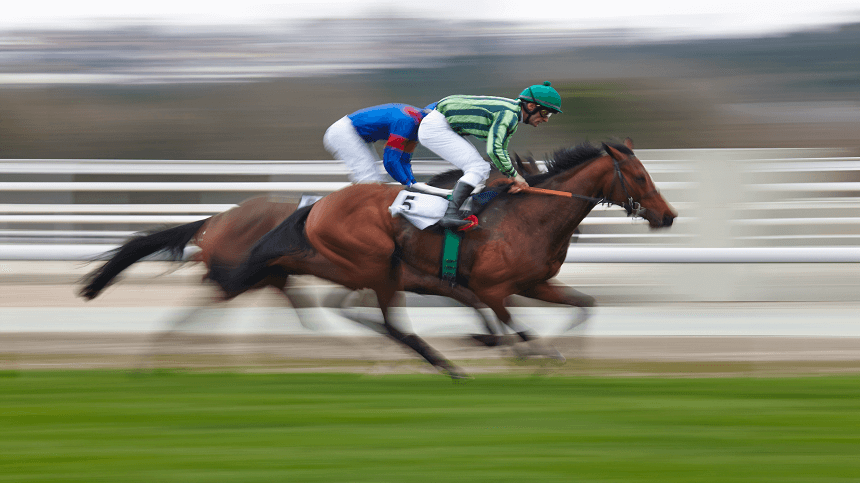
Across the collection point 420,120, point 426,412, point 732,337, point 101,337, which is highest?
point 420,120

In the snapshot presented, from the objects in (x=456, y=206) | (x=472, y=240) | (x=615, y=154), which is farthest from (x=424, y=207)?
(x=615, y=154)

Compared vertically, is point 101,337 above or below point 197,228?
below

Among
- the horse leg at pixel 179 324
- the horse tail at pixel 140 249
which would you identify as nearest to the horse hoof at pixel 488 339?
the horse leg at pixel 179 324

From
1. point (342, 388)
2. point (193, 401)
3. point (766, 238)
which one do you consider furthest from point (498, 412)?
point (766, 238)

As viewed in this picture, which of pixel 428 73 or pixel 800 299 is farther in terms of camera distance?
pixel 428 73

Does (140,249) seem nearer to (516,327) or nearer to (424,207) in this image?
(424,207)

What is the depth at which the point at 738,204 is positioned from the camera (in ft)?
21.8

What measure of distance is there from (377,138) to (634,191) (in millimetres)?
1307

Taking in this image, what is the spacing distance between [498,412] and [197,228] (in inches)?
90.7

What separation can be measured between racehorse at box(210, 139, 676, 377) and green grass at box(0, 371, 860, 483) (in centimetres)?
50

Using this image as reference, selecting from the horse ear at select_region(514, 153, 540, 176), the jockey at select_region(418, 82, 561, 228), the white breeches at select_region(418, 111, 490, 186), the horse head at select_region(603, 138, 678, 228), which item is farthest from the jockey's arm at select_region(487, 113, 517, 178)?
the horse head at select_region(603, 138, 678, 228)

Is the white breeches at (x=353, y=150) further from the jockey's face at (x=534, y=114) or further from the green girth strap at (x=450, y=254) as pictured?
the jockey's face at (x=534, y=114)

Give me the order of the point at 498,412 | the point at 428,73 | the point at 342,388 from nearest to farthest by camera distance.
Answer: the point at 498,412 < the point at 342,388 < the point at 428,73

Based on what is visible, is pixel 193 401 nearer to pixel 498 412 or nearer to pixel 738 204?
pixel 498 412
